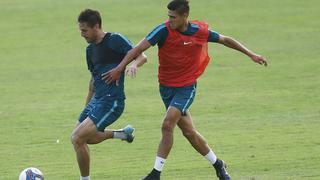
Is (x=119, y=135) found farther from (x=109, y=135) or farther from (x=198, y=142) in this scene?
(x=198, y=142)

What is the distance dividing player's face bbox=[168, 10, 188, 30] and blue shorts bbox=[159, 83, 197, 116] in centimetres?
94

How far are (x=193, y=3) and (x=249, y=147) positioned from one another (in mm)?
24456

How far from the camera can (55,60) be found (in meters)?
30.3

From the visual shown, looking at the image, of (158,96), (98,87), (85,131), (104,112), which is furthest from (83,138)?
(158,96)

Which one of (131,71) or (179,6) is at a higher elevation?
(179,6)

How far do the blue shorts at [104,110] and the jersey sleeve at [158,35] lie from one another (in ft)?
3.17

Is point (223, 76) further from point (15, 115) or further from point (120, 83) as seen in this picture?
point (120, 83)

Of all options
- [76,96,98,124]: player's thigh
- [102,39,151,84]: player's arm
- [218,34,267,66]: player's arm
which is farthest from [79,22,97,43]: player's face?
[218,34,267,66]: player's arm

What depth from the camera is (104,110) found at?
1249 centimetres

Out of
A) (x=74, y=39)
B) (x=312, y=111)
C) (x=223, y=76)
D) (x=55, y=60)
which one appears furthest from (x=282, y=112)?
(x=74, y=39)

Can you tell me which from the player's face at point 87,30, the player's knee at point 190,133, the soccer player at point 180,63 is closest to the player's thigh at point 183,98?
the soccer player at point 180,63

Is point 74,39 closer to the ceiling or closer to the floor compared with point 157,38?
closer to the floor

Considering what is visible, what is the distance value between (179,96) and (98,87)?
1.17 meters

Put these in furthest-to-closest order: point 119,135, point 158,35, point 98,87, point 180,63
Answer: point 119,135
point 180,63
point 98,87
point 158,35
